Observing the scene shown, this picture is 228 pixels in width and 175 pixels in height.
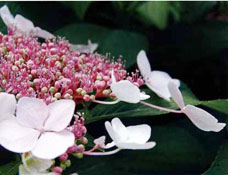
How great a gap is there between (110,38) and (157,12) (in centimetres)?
17

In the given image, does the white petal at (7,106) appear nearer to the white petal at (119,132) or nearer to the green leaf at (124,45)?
the white petal at (119,132)

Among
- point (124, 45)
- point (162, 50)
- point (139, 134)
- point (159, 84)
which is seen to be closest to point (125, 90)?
point (139, 134)

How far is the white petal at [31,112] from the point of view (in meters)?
0.76

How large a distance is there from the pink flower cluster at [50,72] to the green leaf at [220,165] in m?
0.23

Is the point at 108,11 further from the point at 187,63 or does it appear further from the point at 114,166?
the point at 114,166

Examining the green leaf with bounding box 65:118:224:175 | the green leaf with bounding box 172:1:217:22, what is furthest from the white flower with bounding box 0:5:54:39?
the green leaf with bounding box 172:1:217:22

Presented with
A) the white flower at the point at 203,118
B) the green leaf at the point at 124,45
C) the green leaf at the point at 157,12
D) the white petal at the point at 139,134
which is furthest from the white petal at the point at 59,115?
the green leaf at the point at 157,12

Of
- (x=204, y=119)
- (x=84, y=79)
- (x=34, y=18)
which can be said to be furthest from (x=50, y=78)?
(x=34, y=18)

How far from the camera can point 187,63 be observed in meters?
1.54

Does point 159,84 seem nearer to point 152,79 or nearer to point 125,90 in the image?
point 152,79

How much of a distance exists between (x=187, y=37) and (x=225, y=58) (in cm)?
16

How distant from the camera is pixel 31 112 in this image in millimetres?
760

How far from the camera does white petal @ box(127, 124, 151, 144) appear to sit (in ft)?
2.56

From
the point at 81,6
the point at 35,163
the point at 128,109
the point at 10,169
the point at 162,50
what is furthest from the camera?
the point at 162,50
